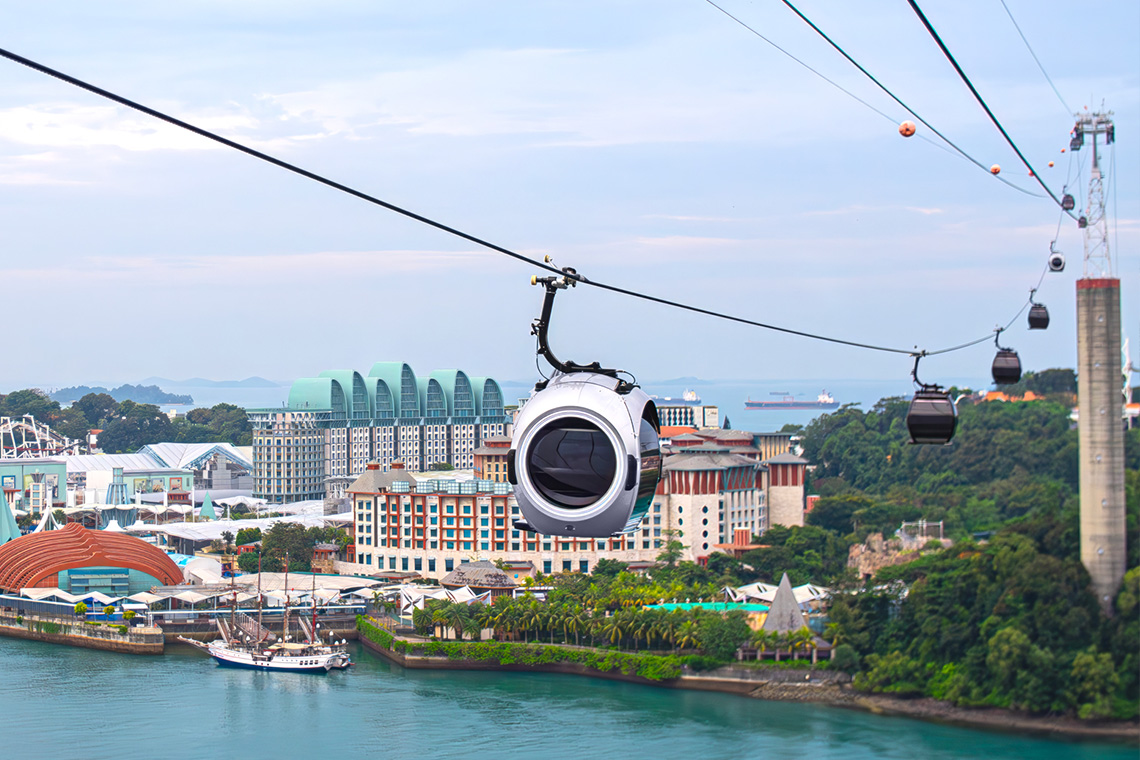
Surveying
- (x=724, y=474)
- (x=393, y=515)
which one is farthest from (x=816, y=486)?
(x=393, y=515)

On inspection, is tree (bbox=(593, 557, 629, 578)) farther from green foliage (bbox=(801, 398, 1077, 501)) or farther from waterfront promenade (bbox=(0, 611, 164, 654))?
waterfront promenade (bbox=(0, 611, 164, 654))

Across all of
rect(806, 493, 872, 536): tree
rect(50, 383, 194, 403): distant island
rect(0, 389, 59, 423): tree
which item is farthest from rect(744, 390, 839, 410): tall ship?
rect(806, 493, 872, 536): tree

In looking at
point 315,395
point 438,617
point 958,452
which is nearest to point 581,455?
point 438,617

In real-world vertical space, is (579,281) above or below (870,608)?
above

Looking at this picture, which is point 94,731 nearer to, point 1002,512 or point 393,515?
point 393,515

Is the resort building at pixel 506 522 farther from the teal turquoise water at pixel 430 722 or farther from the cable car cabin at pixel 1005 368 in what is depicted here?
the cable car cabin at pixel 1005 368
